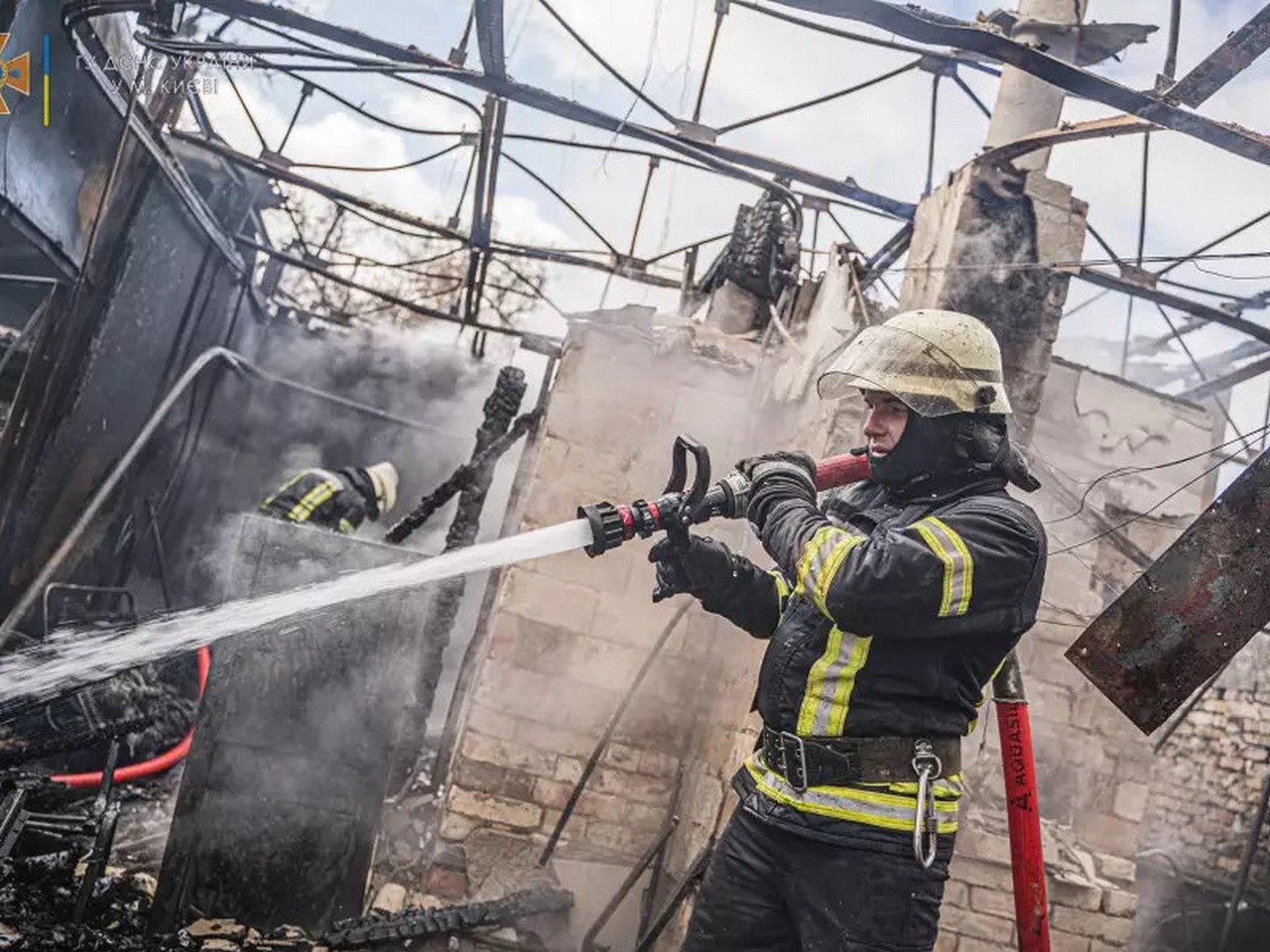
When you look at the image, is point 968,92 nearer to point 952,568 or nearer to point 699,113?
point 699,113

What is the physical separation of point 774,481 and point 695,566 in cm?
44

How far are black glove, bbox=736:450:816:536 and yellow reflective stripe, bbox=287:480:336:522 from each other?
218 inches

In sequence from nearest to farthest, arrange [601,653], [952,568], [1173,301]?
1. [952,568]
2. [601,653]
3. [1173,301]

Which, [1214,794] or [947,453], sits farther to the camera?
[1214,794]

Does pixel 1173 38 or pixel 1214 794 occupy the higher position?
pixel 1173 38

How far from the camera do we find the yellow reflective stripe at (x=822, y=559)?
2.23 m

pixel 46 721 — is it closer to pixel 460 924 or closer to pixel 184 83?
pixel 460 924

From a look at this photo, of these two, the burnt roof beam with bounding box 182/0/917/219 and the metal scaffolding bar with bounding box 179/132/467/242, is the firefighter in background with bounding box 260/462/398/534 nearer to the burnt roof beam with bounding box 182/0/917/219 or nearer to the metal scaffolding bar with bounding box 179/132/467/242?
the metal scaffolding bar with bounding box 179/132/467/242

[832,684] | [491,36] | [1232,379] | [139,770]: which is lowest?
[139,770]

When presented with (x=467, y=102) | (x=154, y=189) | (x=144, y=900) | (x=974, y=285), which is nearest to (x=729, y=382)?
(x=974, y=285)

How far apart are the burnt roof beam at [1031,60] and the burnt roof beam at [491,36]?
199cm

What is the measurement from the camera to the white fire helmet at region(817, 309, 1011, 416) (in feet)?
8.05

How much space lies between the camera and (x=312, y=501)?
7.26m

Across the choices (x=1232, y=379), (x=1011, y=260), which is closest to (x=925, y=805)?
(x=1011, y=260)
